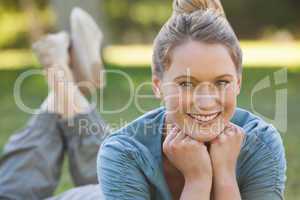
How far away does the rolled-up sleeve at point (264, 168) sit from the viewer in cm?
221

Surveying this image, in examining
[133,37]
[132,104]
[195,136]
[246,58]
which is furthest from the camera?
[133,37]

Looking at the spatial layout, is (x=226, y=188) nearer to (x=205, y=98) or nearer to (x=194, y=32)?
(x=205, y=98)

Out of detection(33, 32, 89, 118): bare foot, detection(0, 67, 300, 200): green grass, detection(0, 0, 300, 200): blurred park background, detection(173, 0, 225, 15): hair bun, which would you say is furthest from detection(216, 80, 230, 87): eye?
detection(0, 0, 300, 200): blurred park background

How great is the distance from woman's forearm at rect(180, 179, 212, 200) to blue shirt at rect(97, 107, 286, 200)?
87mm

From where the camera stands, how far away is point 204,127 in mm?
2176

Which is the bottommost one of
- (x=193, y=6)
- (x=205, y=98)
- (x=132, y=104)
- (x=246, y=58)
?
(x=246, y=58)

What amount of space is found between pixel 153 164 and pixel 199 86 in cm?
29

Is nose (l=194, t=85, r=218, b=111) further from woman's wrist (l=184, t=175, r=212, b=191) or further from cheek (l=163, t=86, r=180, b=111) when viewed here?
woman's wrist (l=184, t=175, r=212, b=191)

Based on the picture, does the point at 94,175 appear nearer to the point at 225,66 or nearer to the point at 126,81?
the point at 225,66

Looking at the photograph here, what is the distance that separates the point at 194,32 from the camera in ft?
6.88

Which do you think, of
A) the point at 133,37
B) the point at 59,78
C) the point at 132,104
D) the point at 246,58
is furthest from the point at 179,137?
the point at 133,37

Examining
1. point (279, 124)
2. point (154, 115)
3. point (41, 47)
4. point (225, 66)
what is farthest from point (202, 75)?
point (279, 124)

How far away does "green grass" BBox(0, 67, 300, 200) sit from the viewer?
4.64 m

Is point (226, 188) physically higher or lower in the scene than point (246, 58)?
higher
